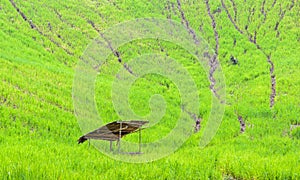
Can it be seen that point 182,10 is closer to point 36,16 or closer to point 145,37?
point 145,37

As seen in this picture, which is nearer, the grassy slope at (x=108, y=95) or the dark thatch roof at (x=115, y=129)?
the grassy slope at (x=108, y=95)

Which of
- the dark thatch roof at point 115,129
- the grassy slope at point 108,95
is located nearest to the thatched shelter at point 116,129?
the dark thatch roof at point 115,129

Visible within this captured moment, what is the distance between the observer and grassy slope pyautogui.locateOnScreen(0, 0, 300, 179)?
8195mm

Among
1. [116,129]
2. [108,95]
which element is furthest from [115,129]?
[108,95]

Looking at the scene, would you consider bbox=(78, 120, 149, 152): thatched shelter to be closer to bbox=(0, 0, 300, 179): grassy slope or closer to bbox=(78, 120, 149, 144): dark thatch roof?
bbox=(78, 120, 149, 144): dark thatch roof

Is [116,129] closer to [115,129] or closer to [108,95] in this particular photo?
[115,129]

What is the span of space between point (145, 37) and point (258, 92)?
15214 mm

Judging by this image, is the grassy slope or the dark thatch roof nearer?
the grassy slope

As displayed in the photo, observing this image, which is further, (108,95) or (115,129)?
(108,95)

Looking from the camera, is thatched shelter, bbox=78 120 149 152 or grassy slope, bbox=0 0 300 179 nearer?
grassy slope, bbox=0 0 300 179

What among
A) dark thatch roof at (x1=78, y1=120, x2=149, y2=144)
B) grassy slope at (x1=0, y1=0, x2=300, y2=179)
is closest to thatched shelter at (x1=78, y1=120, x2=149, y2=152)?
dark thatch roof at (x1=78, y1=120, x2=149, y2=144)

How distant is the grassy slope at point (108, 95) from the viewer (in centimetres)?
820

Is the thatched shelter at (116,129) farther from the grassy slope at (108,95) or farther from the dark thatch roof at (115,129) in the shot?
the grassy slope at (108,95)

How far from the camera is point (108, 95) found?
69.7 ft
